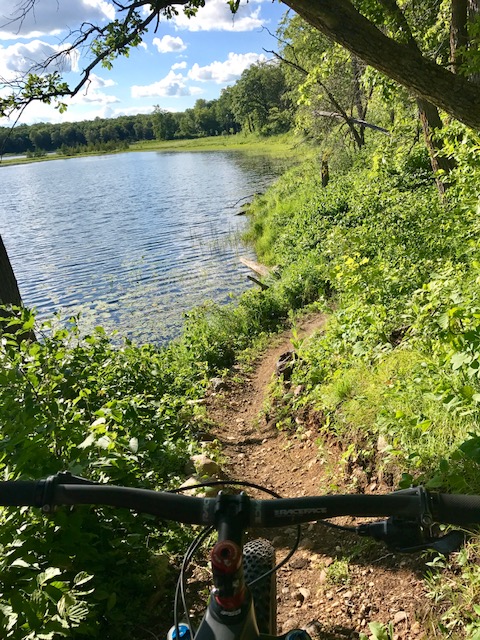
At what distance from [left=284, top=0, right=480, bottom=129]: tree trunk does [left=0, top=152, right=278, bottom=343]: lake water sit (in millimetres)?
9813

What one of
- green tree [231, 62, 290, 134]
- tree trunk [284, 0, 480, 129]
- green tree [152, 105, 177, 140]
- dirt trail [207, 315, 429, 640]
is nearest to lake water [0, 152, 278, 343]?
dirt trail [207, 315, 429, 640]

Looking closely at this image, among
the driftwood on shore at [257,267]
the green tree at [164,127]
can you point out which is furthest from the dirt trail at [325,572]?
the green tree at [164,127]

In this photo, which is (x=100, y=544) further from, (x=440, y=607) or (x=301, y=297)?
(x=301, y=297)

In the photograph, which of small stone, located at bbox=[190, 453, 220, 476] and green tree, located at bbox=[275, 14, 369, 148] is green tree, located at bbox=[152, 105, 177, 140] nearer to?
green tree, located at bbox=[275, 14, 369, 148]

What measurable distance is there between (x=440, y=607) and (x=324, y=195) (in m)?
16.5

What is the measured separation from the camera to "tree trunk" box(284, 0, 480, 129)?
3.97 meters

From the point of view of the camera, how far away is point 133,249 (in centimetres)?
2373

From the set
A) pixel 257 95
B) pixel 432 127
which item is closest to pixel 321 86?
pixel 432 127

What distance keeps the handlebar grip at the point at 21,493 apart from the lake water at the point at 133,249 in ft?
36.9

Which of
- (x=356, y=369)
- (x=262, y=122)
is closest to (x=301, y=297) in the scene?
(x=356, y=369)

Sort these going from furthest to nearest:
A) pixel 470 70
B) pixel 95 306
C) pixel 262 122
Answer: pixel 262 122 → pixel 95 306 → pixel 470 70

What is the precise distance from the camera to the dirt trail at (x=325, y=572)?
2.97 metres

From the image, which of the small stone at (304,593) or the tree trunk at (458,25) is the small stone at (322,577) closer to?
the small stone at (304,593)

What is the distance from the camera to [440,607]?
271cm
